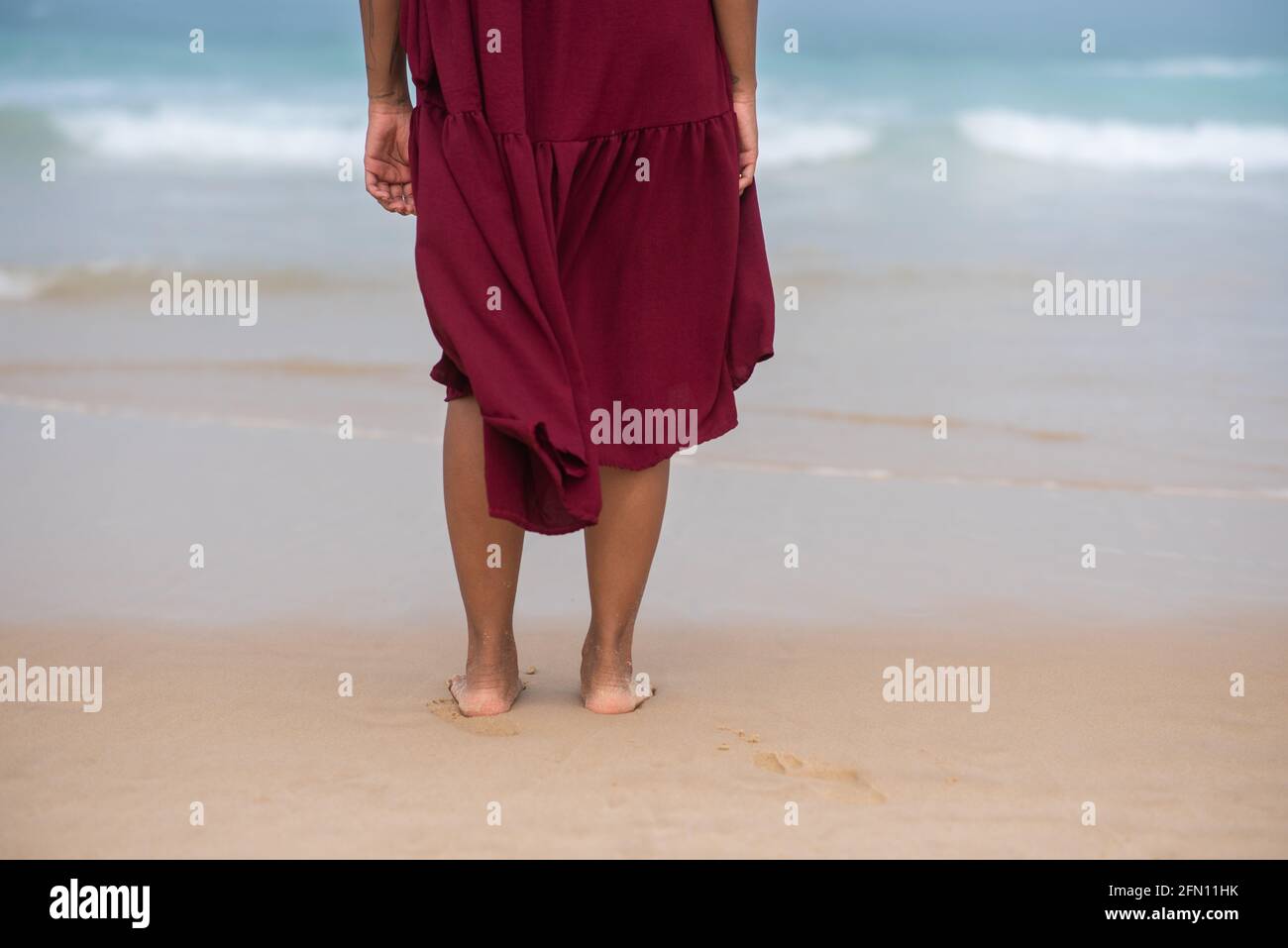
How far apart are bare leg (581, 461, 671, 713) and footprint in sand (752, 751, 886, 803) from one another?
1.03 ft

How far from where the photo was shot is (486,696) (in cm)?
229

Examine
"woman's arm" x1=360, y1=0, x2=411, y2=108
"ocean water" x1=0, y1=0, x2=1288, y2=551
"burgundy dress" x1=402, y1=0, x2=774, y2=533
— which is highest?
"woman's arm" x1=360, y1=0, x2=411, y2=108

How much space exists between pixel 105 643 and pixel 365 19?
122 cm

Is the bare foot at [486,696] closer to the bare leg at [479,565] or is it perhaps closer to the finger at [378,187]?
the bare leg at [479,565]

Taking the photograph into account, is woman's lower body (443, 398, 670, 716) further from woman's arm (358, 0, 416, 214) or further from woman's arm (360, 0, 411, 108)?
woman's arm (360, 0, 411, 108)

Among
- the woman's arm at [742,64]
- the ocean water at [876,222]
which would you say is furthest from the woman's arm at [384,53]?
the ocean water at [876,222]

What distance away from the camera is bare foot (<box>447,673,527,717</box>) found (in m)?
2.28

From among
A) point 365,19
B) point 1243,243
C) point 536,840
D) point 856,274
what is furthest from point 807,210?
point 536,840

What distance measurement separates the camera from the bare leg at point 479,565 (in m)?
2.20

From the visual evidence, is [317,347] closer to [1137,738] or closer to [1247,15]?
[1137,738]

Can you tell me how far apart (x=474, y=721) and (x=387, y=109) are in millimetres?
986

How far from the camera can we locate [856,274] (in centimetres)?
711

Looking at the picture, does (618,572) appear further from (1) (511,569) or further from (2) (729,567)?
(2) (729,567)

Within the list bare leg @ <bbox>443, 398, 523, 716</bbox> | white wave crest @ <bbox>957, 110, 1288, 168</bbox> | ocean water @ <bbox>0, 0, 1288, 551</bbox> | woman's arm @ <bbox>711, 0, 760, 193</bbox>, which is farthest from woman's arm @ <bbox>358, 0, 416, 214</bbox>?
white wave crest @ <bbox>957, 110, 1288, 168</bbox>
